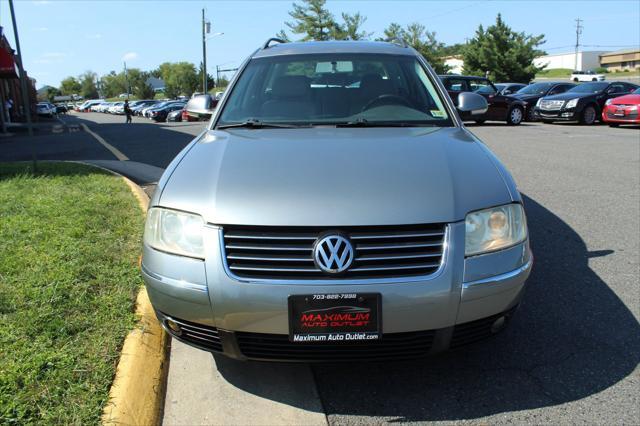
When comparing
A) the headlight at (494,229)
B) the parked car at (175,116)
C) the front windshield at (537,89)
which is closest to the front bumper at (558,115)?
the front windshield at (537,89)

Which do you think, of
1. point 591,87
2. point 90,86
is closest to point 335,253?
point 591,87

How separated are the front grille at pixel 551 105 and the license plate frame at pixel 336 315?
1849cm

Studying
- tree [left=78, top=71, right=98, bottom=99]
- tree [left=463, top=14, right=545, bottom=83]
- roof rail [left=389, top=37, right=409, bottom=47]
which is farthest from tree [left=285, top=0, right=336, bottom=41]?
tree [left=78, top=71, right=98, bottom=99]

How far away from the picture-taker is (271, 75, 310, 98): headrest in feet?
12.1

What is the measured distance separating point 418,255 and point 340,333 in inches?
17.8

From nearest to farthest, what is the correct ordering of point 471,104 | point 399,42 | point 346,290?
point 346,290
point 471,104
point 399,42

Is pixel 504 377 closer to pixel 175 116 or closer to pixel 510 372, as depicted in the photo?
pixel 510 372

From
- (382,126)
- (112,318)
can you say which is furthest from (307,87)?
(112,318)

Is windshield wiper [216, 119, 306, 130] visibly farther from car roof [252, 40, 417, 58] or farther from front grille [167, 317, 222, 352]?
front grille [167, 317, 222, 352]

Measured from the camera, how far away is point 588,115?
18.4 meters

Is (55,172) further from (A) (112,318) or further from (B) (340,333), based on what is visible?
(B) (340,333)

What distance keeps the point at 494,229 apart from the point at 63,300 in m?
2.51

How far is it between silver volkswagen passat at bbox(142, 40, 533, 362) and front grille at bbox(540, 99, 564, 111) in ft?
57.9

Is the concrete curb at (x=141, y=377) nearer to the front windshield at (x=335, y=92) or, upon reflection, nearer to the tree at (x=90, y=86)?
the front windshield at (x=335, y=92)
